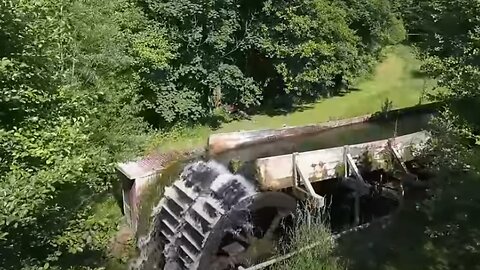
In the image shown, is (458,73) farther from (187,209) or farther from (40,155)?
(187,209)

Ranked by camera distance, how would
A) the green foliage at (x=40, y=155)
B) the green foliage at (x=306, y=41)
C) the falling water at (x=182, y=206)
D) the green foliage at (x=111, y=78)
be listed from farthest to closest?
the green foliage at (x=306, y=41) < the falling water at (x=182, y=206) < the green foliage at (x=111, y=78) < the green foliage at (x=40, y=155)

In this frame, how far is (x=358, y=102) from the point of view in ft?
65.6

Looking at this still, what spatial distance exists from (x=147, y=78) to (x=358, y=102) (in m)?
8.25

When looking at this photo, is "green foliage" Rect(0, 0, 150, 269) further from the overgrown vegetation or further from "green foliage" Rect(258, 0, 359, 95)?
"green foliage" Rect(258, 0, 359, 95)

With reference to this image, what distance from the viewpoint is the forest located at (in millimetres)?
6359

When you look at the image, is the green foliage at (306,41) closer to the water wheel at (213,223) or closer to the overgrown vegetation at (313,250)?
the water wheel at (213,223)

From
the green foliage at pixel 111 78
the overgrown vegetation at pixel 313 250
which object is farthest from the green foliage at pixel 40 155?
the overgrown vegetation at pixel 313 250

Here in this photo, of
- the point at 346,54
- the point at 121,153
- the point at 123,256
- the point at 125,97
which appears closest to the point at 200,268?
the point at 123,256

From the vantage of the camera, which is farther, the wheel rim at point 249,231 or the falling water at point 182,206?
the falling water at point 182,206

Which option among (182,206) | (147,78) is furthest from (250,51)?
(182,206)

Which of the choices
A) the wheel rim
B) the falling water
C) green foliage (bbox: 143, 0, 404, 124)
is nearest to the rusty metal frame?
the wheel rim

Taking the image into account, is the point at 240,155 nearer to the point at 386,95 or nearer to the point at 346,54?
the point at 346,54

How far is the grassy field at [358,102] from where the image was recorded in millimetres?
16156

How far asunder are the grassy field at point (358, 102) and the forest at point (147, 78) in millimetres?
370
